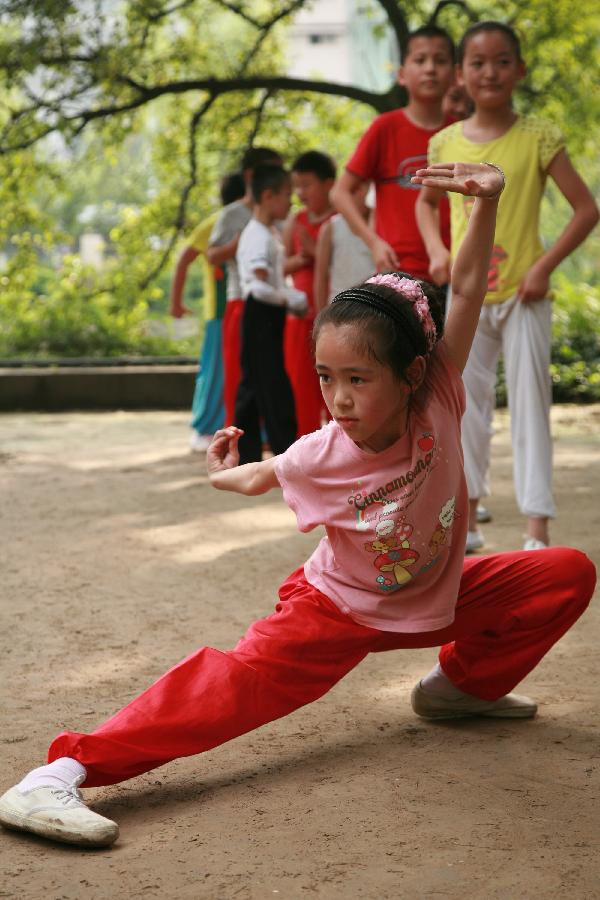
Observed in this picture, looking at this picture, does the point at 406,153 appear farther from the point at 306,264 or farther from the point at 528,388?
the point at 306,264

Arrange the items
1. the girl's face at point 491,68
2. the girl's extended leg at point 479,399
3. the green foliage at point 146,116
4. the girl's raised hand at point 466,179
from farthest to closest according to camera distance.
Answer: the green foliage at point 146,116, the girl's extended leg at point 479,399, the girl's face at point 491,68, the girl's raised hand at point 466,179

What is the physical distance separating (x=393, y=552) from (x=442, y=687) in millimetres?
531

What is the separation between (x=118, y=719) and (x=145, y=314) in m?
13.6

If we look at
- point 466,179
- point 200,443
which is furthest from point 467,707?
point 200,443

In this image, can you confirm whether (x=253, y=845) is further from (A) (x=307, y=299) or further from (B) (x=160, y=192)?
(B) (x=160, y=192)

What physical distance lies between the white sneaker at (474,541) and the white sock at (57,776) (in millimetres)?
2709

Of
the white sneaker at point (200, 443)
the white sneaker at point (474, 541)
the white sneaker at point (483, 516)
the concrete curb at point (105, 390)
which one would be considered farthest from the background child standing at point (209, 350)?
the white sneaker at point (474, 541)

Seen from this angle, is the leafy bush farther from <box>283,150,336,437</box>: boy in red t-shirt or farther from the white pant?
the white pant

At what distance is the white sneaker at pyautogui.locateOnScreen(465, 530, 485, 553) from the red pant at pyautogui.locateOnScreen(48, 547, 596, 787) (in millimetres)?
1904

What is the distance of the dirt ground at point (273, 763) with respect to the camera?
244 cm

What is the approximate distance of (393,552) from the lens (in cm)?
294

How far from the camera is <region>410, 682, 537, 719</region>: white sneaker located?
3.31 m

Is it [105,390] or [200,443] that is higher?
[200,443]

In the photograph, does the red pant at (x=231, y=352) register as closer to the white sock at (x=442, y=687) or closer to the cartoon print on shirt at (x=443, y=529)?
the white sock at (x=442, y=687)
